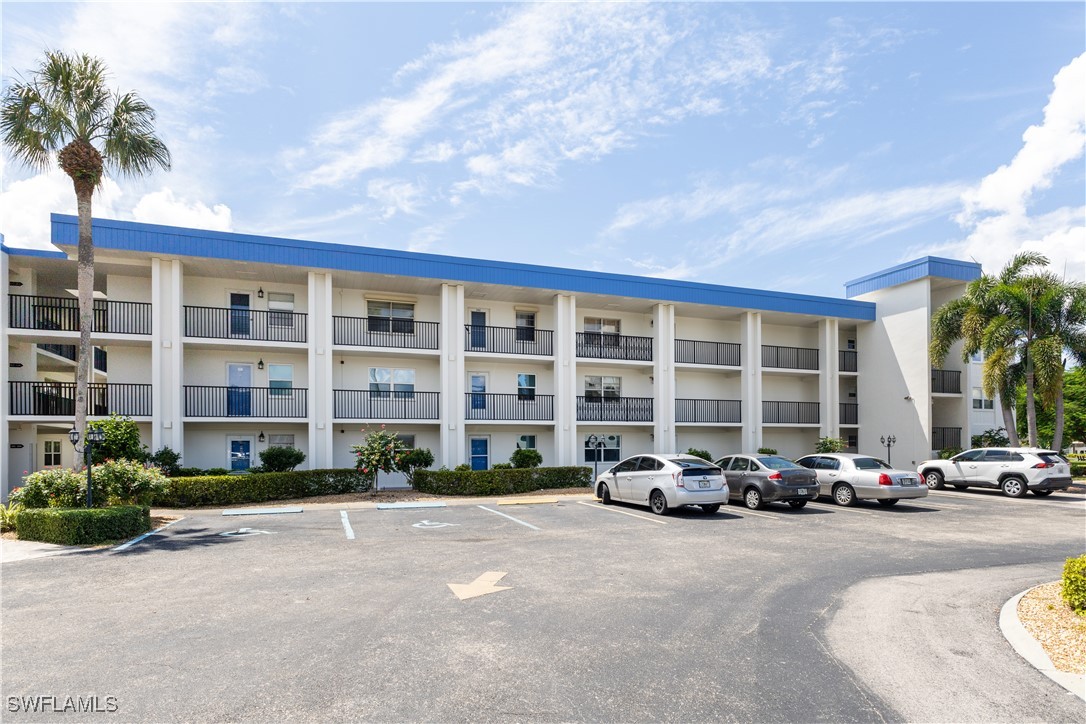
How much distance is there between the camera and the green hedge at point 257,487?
56.3ft

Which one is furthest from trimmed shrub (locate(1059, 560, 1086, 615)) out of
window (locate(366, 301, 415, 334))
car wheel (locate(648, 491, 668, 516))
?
window (locate(366, 301, 415, 334))

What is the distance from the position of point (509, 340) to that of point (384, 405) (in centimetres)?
540

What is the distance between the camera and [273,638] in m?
5.98

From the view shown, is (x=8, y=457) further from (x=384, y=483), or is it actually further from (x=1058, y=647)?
(x=1058, y=647)

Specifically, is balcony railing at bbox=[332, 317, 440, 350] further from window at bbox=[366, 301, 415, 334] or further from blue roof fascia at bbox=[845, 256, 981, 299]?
blue roof fascia at bbox=[845, 256, 981, 299]

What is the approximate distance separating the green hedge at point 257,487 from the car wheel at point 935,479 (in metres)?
20.4

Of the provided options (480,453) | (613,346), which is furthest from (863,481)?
(480,453)

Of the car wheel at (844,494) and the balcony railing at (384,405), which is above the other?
the balcony railing at (384,405)

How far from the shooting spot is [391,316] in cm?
2331

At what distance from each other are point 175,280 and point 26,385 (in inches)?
206

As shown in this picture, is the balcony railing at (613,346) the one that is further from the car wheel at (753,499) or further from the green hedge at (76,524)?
the green hedge at (76,524)

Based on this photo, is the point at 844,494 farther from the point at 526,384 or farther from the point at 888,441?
the point at 526,384

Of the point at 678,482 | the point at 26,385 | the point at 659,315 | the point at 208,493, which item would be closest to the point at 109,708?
the point at 678,482

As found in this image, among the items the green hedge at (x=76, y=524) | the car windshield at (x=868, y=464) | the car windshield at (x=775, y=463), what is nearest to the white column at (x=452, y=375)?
the car windshield at (x=775, y=463)
